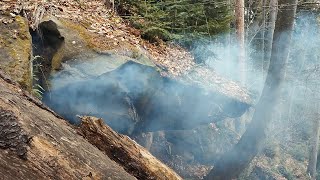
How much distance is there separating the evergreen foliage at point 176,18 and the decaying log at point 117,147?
461cm

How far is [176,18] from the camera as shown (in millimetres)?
9039

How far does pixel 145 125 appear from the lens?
8352 mm

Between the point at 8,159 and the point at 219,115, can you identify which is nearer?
the point at 8,159

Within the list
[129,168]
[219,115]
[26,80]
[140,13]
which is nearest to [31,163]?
[129,168]

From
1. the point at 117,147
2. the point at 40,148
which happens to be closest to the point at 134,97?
the point at 117,147

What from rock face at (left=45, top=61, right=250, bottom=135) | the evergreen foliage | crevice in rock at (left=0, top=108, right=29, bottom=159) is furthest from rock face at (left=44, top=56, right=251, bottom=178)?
crevice in rock at (left=0, top=108, right=29, bottom=159)

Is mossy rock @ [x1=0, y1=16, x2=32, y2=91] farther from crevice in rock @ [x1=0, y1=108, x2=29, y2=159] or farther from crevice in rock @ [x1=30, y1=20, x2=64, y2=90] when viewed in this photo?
crevice in rock @ [x1=0, y1=108, x2=29, y2=159]

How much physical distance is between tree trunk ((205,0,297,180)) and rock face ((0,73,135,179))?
17.3ft

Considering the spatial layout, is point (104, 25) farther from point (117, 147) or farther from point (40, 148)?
point (40, 148)

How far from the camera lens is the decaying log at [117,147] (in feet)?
12.0

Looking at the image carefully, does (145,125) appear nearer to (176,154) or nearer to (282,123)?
(176,154)

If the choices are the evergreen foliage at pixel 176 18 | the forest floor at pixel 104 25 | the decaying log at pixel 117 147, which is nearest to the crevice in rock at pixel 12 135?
the decaying log at pixel 117 147

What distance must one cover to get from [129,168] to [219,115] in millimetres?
5861

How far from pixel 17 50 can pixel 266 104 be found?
5.59m
